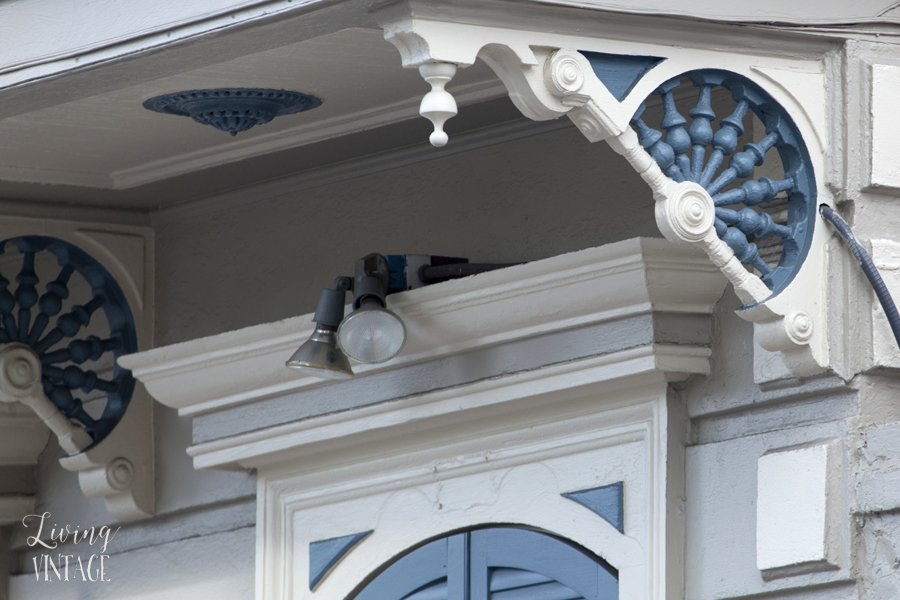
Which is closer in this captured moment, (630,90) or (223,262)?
(630,90)

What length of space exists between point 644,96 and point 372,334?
1.02 meters

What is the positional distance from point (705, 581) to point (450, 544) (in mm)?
737

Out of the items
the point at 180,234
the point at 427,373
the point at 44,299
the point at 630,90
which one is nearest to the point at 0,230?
the point at 44,299

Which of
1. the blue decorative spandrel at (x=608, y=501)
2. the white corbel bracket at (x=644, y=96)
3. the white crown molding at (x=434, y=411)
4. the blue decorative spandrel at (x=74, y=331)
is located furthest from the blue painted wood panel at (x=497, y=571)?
the blue decorative spandrel at (x=74, y=331)

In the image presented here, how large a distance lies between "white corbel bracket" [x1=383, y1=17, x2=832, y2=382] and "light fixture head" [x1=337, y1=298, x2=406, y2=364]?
2.96 feet

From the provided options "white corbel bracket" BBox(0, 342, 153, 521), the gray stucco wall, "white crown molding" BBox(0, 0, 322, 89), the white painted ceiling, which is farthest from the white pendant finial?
"white corbel bracket" BBox(0, 342, 153, 521)

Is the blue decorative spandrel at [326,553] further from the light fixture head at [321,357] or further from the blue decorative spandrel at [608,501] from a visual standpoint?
the blue decorative spandrel at [608,501]

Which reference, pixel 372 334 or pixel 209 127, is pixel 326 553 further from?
pixel 209 127

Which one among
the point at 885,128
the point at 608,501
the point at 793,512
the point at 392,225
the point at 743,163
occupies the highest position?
the point at 392,225

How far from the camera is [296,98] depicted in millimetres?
3885

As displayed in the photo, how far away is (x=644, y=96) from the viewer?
3043 millimetres

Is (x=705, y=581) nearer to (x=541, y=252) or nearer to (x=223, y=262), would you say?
(x=541, y=252)

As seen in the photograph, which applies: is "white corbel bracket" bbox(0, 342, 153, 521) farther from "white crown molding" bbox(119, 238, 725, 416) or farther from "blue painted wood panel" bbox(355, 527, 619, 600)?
"blue painted wood panel" bbox(355, 527, 619, 600)

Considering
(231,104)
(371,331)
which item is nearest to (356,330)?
(371,331)
